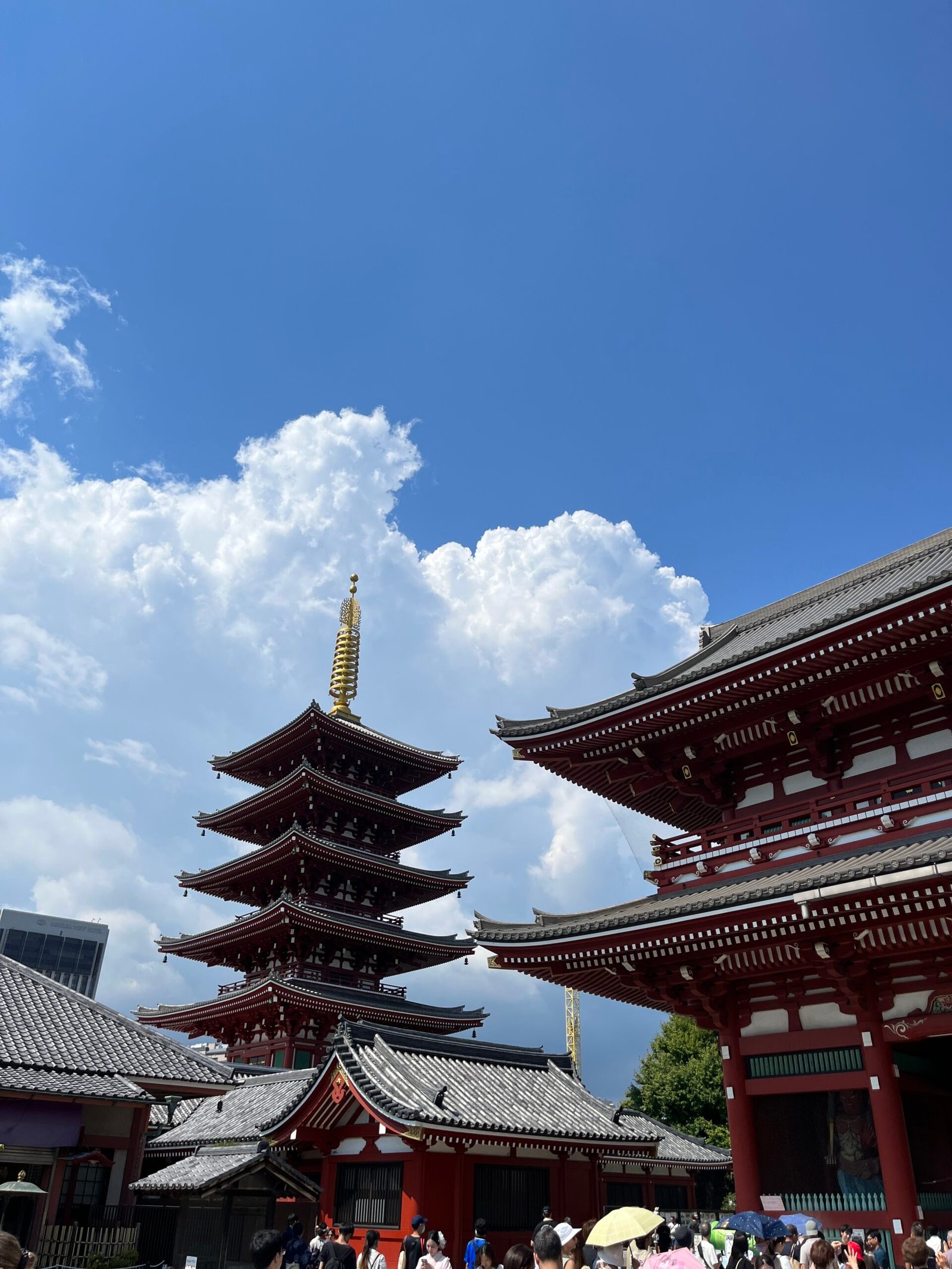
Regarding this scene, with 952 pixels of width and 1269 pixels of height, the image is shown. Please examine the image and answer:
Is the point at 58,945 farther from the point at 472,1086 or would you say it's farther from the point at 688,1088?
the point at 472,1086

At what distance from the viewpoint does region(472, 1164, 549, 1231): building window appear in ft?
59.0

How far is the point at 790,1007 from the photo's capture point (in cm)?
1553

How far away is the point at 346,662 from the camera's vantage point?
47375 millimetres

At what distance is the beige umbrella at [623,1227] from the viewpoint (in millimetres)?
7074

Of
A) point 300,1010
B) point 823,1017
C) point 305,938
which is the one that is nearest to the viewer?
point 823,1017

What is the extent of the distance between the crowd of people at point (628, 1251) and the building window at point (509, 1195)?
356mm

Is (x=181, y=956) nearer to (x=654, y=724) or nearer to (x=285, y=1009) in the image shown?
(x=285, y=1009)

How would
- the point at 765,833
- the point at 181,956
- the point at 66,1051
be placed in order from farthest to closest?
the point at 181,956, the point at 66,1051, the point at 765,833

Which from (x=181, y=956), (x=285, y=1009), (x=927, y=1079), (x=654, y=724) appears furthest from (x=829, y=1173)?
(x=181, y=956)

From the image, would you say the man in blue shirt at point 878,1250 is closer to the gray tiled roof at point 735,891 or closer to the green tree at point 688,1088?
the gray tiled roof at point 735,891

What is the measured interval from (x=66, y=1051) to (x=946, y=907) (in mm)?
17441

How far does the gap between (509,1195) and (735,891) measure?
8700mm

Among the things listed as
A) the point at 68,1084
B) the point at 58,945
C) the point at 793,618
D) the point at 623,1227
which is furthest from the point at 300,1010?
the point at 58,945

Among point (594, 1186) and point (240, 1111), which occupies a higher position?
point (240, 1111)
